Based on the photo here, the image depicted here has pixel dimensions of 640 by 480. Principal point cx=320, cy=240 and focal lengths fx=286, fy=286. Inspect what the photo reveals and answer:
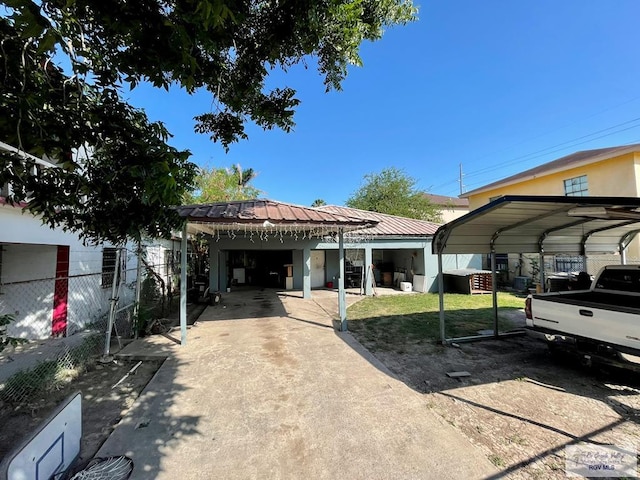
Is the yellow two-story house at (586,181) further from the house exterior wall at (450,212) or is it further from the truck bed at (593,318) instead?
the house exterior wall at (450,212)

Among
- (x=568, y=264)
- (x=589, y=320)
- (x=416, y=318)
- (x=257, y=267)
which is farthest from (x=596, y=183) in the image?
(x=257, y=267)

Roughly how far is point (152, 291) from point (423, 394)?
34.6 ft

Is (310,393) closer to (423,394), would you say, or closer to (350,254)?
(423,394)

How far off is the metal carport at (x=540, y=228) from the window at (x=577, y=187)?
8.80m

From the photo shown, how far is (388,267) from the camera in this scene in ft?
57.1

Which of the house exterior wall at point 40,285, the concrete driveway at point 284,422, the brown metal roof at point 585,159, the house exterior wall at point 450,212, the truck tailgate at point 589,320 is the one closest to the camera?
the concrete driveway at point 284,422

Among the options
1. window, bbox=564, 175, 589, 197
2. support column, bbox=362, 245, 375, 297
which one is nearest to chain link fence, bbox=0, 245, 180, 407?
support column, bbox=362, 245, 375, 297

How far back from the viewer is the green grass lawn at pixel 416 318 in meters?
6.74

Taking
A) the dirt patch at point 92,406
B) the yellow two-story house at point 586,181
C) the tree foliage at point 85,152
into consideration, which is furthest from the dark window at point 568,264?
the dirt patch at point 92,406

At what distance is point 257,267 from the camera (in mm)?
17688

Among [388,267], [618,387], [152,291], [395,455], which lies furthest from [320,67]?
[388,267]

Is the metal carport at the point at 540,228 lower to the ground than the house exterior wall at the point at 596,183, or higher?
lower

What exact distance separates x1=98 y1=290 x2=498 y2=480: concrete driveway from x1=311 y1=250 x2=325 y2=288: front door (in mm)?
9510

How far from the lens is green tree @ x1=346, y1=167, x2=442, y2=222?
78.1ft
